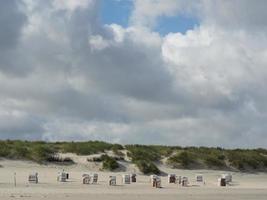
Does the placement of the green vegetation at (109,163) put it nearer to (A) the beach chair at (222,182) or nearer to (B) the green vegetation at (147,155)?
(B) the green vegetation at (147,155)

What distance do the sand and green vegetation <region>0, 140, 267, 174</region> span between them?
77 cm

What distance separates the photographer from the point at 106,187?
3431 cm

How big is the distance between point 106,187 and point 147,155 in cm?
1176

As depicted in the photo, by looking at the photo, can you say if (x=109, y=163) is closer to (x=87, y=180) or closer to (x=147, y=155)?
(x=147, y=155)

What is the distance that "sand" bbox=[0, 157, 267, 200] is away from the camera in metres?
29.5

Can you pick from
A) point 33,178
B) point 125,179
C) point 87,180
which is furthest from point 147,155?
point 33,178

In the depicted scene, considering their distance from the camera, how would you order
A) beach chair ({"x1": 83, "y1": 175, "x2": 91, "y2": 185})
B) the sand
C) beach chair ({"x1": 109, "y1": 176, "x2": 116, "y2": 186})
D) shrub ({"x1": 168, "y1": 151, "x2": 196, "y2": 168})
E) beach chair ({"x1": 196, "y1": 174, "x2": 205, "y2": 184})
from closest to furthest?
the sand, beach chair ({"x1": 83, "y1": 175, "x2": 91, "y2": 185}), beach chair ({"x1": 109, "y1": 176, "x2": 116, "y2": 186}), beach chair ({"x1": 196, "y1": 174, "x2": 205, "y2": 184}), shrub ({"x1": 168, "y1": 151, "x2": 196, "y2": 168})

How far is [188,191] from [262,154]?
21.2 m

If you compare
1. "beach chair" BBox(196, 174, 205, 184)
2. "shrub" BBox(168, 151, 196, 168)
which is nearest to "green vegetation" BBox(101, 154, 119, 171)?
"shrub" BBox(168, 151, 196, 168)

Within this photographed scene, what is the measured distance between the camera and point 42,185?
33.7 metres

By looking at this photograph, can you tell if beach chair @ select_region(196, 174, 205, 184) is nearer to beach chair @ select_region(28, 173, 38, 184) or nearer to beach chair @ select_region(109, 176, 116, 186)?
beach chair @ select_region(109, 176, 116, 186)

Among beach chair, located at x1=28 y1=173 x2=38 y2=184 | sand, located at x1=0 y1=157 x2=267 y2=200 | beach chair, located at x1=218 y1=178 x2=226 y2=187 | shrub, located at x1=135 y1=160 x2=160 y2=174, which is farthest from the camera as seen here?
shrub, located at x1=135 y1=160 x2=160 y2=174

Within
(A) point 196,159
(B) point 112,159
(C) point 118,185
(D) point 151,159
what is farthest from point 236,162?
(C) point 118,185

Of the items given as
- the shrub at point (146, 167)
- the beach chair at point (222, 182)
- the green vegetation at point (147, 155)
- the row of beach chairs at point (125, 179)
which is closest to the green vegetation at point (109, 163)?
the green vegetation at point (147, 155)
